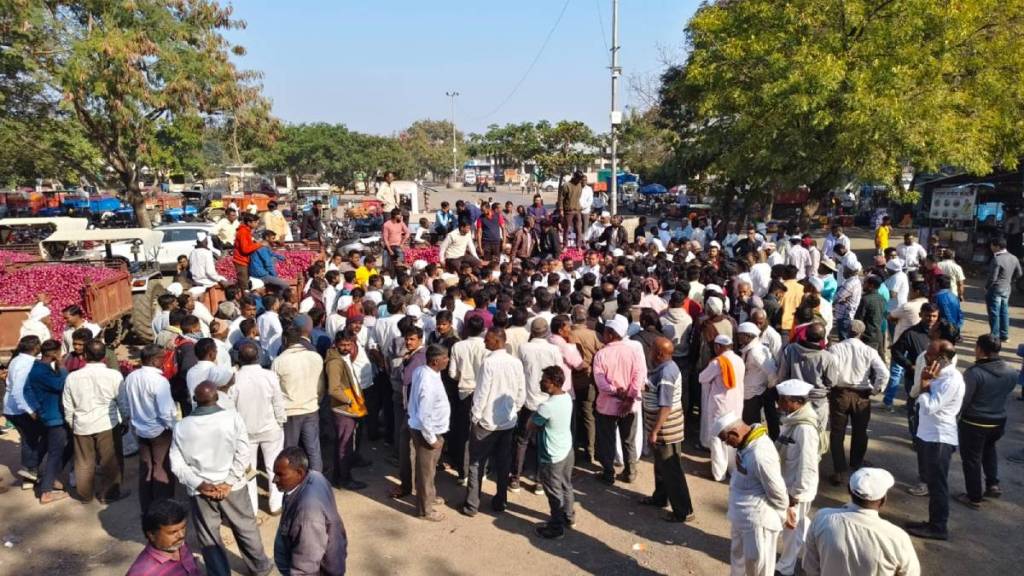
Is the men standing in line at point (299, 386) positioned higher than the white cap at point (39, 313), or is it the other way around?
the white cap at point (39, 313)

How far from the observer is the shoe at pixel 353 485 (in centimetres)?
655

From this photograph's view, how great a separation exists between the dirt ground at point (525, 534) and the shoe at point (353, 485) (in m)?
0.08

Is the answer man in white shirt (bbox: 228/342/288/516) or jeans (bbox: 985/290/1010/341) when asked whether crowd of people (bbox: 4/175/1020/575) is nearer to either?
man in white shirt (bbox: 228/342/288/516)

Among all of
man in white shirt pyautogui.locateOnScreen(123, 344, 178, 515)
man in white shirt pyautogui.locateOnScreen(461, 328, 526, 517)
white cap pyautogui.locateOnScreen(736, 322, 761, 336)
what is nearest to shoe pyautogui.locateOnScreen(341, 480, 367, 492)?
man in white shirt pyautogui.locateOnScreen(461, 328, 526, 517)

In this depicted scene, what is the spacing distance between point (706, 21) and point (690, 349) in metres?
12.3

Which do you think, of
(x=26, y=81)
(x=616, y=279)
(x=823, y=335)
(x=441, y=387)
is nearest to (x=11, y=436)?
(x=441, y=387)

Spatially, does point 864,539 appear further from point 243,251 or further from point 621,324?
point 243,251

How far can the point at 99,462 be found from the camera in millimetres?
6145

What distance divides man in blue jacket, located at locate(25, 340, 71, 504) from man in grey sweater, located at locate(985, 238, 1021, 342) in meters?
12.2

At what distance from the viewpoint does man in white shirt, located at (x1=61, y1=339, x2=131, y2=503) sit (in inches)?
228

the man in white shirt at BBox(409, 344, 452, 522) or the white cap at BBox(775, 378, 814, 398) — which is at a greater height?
the white cap at BBox(775, 378, 814, 398)

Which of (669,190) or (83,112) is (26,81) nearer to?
(83,112)

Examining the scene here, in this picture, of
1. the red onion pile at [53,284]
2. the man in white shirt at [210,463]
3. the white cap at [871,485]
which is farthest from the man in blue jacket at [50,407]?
the white cap at [871,485]

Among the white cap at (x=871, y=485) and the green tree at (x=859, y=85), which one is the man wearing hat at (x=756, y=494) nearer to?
the white cap at (x=871, y=485)
